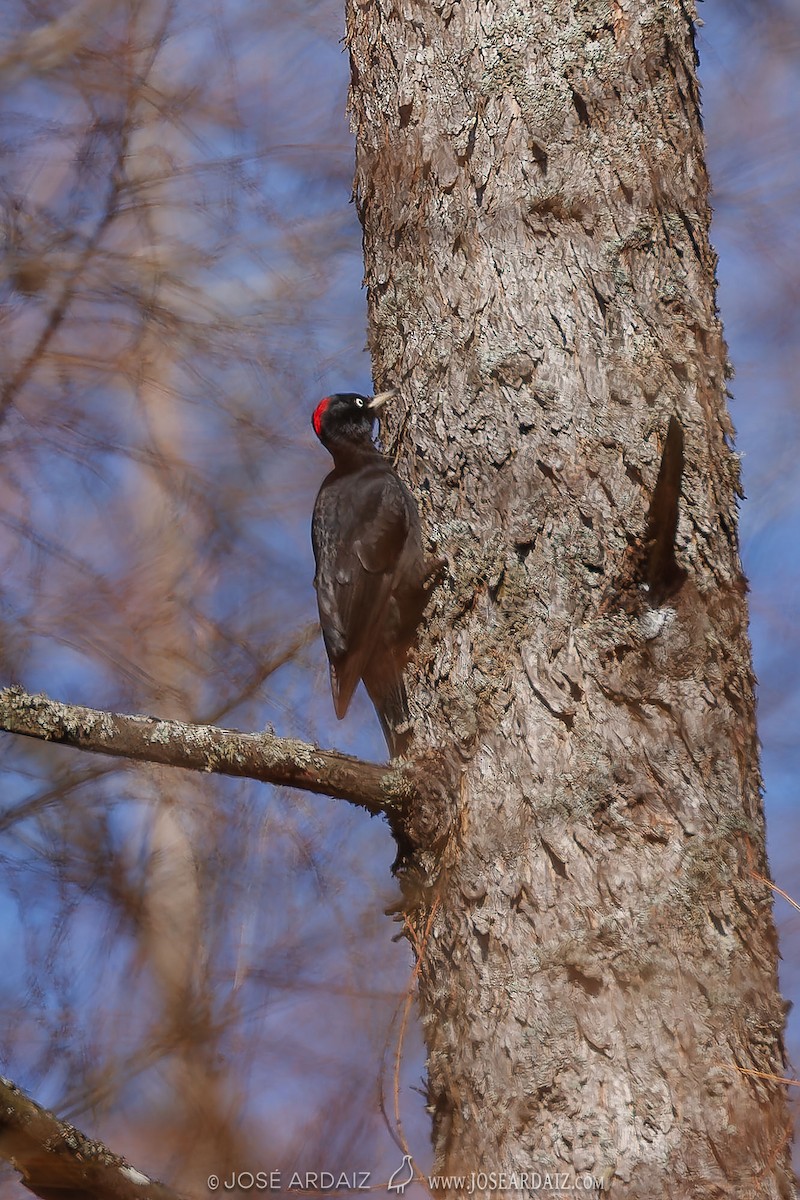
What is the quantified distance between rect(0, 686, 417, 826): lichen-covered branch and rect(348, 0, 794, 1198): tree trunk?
221 mm

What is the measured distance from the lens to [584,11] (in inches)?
108

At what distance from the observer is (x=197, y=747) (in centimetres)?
221

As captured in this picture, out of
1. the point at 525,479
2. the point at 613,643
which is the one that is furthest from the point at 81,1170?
the point at 525,479

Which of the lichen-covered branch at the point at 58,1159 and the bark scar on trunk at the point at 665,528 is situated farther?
the bark scar on trunk at the point at 665,528

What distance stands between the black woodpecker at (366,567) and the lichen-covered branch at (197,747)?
31 centimetres

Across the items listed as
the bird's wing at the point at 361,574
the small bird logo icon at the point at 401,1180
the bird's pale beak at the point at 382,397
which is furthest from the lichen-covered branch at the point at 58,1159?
the bird's pale beak at the point at 382,397

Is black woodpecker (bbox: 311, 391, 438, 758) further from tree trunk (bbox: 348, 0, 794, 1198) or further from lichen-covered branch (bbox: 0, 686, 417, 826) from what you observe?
lichen-covered branch (bbox: 0, 686, 417, 826)

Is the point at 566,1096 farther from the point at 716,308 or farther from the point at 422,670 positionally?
the point at 716,308

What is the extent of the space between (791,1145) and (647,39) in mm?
2421

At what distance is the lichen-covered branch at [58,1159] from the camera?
6.07 ft

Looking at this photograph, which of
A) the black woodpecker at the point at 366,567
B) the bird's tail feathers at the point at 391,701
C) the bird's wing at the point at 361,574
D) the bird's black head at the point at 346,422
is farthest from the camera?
the bird's black head at the point at 346,422

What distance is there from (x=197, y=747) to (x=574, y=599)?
32.1 inches

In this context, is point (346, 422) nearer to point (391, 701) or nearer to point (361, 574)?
point (361, 574)

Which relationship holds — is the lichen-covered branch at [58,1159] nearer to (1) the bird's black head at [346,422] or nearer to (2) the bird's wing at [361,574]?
(2) the bird's wing at [361,574]
